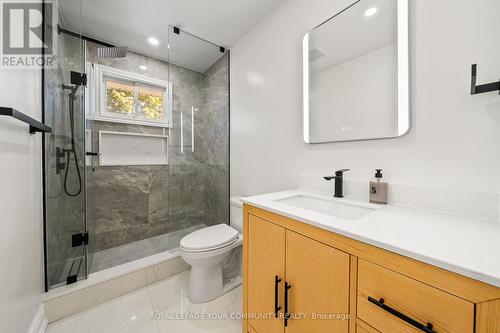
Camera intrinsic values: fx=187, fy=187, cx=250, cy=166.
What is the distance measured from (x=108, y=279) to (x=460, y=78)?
97.7 inches

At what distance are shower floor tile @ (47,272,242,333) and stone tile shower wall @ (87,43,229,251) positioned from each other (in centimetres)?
77

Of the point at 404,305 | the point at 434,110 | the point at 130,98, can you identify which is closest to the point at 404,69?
the point at 434,110

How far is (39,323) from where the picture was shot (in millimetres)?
1177

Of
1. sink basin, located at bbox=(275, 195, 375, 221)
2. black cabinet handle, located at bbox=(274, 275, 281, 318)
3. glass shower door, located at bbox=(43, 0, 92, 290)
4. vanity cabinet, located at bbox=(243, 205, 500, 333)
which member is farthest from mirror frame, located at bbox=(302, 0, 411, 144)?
glass shower door, located at bbox=(43, 0, 92, 290)

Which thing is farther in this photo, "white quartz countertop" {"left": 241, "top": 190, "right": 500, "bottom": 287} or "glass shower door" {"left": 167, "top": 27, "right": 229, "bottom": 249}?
"glass shower door" {"left": 167, "top": 27, "right": 229, "bottom": 249}

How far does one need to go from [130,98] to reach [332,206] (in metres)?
2.53

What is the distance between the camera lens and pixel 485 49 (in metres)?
0.73

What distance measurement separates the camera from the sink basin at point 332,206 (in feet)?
3.19

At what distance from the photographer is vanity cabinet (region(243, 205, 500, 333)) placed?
426 mm

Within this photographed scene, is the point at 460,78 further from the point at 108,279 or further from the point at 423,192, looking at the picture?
the point at 108,279

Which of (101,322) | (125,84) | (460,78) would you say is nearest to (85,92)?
(125,84)

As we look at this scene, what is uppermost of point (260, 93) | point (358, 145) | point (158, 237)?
point (260, 93)

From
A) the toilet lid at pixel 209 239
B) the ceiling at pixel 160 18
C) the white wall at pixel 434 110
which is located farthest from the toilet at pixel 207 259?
the ceiling at pixel 160 18

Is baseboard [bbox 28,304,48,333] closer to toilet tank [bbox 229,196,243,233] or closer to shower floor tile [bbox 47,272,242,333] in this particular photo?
shower floor tile [bbox 47,272,242,333]
